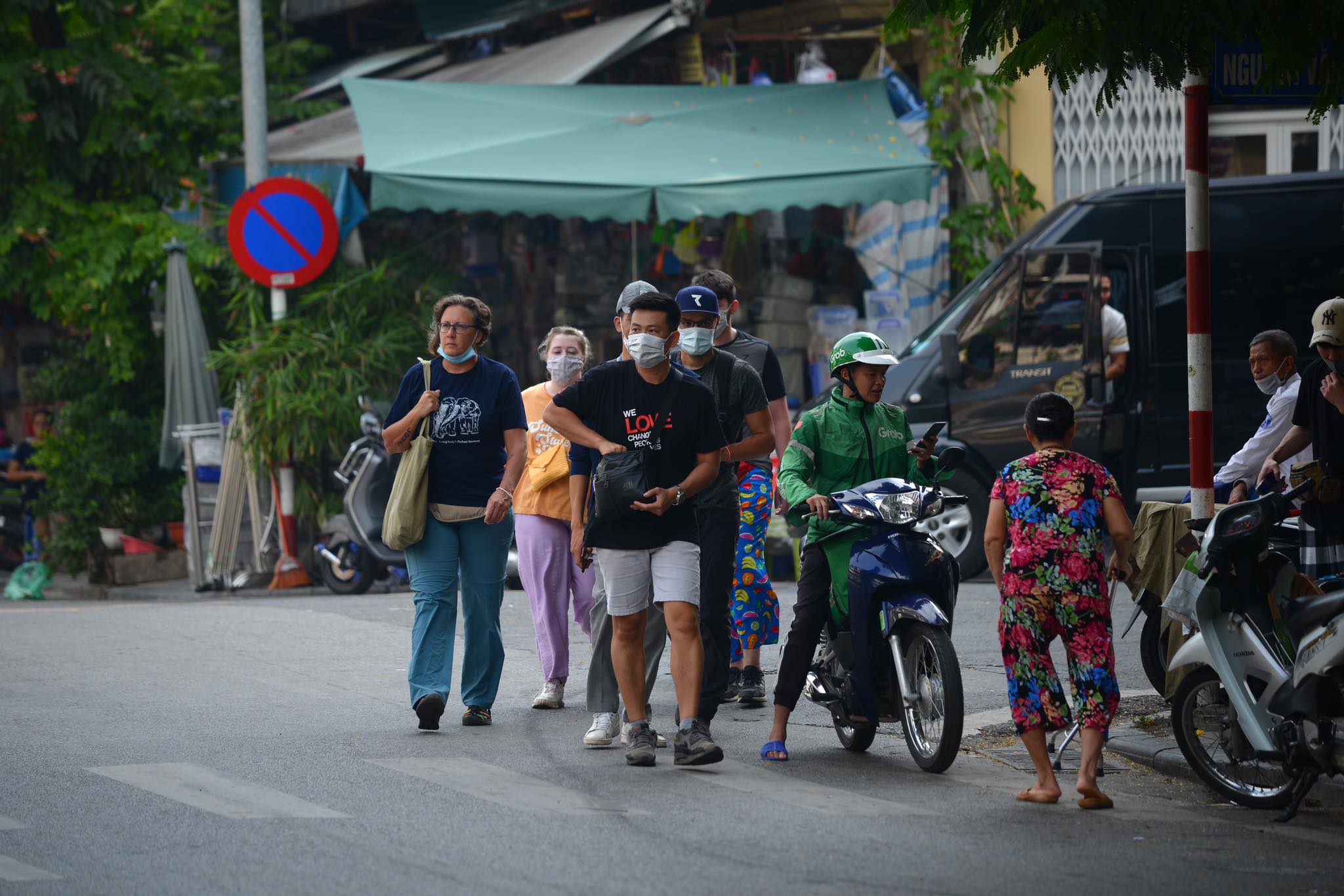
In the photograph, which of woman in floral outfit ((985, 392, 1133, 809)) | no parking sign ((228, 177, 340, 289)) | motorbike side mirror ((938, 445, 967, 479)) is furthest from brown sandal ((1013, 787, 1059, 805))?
no parking sign ((228, 177, 340, 289))

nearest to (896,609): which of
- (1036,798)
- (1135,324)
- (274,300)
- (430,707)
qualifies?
(1036,798)

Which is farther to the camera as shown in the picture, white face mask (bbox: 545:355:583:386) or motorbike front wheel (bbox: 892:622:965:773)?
white face mask (bbox: 545:355:583:386)

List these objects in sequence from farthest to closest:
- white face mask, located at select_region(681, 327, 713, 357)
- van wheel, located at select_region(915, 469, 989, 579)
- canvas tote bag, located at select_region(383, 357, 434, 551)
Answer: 1. van wheel, located at select_region(915, 469, 989, 579)
2. canvas tote bag, located at select_region(383, 357, 434, 551)
3. white face mask, located at select_region(681, 327, 713, 357)

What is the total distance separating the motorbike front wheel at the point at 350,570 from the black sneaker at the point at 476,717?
6109 millimetres

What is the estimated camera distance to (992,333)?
12.3 metres

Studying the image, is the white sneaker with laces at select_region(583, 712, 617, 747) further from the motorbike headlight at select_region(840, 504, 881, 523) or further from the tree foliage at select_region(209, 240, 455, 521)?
the tree foliage at select_region(209, 240, 455, 521)

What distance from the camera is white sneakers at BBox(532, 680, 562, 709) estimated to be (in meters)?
8.28

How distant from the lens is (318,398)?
14.2 metres

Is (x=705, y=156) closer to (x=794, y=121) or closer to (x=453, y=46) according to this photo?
(x=794, y=121)

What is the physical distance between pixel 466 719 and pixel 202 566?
7510 millimetres

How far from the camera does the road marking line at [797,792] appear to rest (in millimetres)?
6129

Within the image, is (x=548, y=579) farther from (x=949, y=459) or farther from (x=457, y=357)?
(x=949, y=459)

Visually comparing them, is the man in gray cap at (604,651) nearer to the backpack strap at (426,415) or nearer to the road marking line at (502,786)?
the road marking line at (502,786)

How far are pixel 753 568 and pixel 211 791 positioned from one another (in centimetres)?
281
